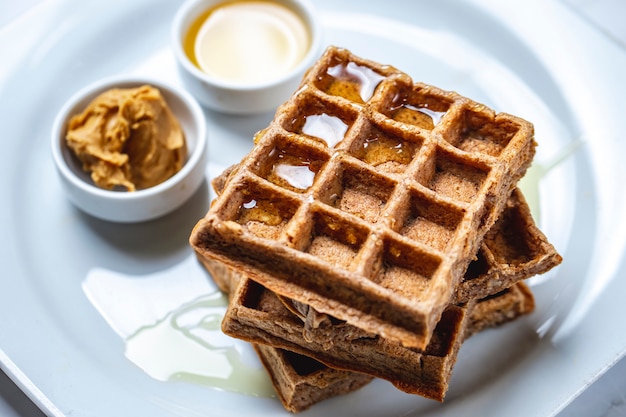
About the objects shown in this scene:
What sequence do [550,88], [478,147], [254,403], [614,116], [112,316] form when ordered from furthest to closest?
[550,88], [614,116], [112,316], [254,403], [478,147]

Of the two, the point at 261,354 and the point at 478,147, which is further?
the point at 261,354

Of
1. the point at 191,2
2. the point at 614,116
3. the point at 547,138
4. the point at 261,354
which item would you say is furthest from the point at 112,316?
the point at 614,116

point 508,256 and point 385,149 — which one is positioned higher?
point 385,149

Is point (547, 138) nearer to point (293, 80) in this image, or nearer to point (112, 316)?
Result: point (293, 80)

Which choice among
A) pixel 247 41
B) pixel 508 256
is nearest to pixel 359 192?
pixel 508 256

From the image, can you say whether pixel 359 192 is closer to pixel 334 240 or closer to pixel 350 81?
pixel 334 240

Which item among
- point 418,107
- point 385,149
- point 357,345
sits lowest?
point 357,345
